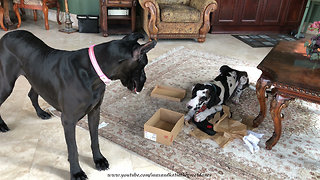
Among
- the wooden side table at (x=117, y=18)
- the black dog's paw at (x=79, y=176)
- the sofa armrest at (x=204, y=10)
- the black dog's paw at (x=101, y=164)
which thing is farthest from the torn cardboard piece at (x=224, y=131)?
the wooden side table at (x=117, y=18)

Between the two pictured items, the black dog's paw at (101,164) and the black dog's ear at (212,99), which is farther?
the black dog's ear at (212,99)

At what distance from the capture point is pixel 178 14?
165 inches

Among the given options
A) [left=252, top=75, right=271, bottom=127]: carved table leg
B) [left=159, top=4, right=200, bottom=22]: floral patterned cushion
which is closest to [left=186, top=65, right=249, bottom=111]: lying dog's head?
[left=252, top=75, right=271, bottom=127]: carved table leg

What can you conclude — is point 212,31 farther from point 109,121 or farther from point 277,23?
point 109,121

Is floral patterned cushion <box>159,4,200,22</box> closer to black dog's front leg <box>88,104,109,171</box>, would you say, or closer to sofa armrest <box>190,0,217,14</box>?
sofa armrest <box>190,0,217,14</box>

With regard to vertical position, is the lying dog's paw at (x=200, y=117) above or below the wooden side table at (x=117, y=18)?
below

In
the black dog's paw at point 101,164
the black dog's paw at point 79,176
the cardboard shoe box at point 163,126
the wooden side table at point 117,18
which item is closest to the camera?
the black dog's paw at point 79,176

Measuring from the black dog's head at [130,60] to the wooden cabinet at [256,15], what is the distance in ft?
13.7

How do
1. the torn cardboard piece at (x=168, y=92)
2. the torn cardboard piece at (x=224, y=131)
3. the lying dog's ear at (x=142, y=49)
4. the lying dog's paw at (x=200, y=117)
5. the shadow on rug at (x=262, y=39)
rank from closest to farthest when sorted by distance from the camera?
the lying dog's ear at (x=142, y=49) → the torn cardboard piece at (x=224, y=131) → the lying dog's paw at (x=200, y=117) → the torn cardboard piece at (x=168, y=92) → the shadow on rug at (x=262, y=39)

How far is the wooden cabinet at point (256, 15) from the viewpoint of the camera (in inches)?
200

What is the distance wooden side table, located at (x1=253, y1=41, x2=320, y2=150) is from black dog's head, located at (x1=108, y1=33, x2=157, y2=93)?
1.02 metres

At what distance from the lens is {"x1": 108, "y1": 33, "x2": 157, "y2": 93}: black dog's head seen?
46.8 inches

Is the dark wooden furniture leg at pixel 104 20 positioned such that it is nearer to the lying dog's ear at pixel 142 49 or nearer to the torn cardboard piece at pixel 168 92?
the torn cardboard piece at pixel 168 92

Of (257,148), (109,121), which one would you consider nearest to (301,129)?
(257,148)
